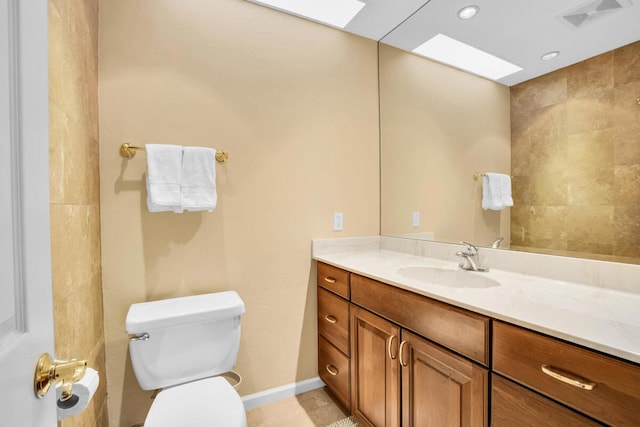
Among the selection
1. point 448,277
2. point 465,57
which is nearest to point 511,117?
point 465,57

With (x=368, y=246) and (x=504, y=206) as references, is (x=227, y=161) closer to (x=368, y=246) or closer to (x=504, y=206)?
(x=368, y=246)

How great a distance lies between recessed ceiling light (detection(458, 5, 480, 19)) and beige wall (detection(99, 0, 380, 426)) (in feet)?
2.05

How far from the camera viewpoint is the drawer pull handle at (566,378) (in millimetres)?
663

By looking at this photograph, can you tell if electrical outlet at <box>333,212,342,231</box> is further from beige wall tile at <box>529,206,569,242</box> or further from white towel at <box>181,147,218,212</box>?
beige wall tile at <box>529,206,569,242</box>

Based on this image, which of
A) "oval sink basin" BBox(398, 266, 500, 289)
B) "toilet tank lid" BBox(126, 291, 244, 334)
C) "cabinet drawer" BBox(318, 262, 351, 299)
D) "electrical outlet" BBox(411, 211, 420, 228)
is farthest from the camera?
"electrical outlet" BBox(411, 211, 420, 228)

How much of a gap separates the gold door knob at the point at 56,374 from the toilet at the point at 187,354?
2.28ft

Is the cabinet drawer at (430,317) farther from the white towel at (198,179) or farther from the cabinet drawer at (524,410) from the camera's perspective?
the white towel at (198,179)

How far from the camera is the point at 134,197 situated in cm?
140

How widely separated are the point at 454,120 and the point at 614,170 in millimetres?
836

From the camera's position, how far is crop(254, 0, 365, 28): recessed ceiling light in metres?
1.68

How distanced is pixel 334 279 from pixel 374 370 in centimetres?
50

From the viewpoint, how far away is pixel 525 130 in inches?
52.9

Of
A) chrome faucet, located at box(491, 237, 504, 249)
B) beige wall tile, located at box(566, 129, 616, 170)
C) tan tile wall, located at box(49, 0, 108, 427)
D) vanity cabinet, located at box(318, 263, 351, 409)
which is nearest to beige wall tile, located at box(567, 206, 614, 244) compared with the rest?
beige wall tile, located at box(566, 129, 616, 170)

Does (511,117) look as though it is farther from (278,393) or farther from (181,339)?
(278,393)
